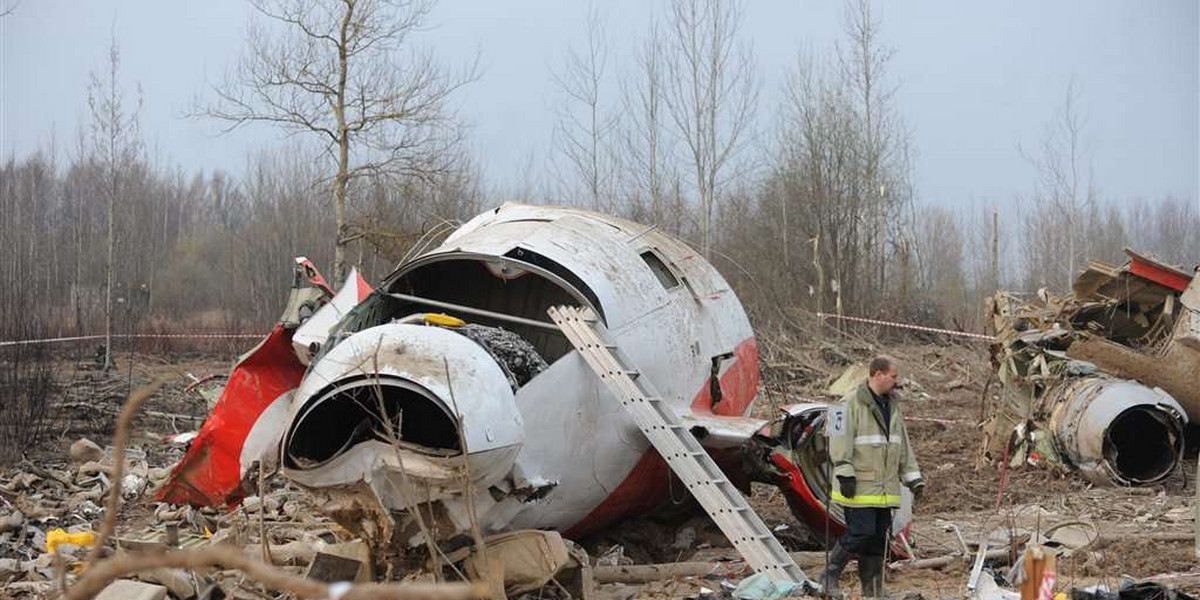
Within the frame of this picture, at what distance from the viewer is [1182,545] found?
9.24 m

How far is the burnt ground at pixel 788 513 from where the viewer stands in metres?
8.57

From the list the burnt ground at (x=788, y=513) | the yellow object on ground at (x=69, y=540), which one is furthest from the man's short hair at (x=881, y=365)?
the yellow object on ground at (x=69, y=540)

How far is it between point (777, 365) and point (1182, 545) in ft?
47.7

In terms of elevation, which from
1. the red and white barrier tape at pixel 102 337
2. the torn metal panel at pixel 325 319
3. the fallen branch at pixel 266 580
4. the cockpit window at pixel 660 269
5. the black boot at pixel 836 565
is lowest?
the black boot at pixel 836 565

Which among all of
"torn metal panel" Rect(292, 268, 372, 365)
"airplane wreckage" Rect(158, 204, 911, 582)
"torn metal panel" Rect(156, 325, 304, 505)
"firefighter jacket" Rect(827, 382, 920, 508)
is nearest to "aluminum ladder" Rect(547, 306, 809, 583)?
"airplane wreckage" Rect(158, 204, 911, 582)

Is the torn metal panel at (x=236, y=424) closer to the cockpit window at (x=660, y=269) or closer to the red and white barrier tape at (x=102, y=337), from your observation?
the cockpit window at (x=660, y=269)

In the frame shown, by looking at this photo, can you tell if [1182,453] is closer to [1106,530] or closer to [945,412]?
[1106,530]

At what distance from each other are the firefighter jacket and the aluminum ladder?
26.5 inches

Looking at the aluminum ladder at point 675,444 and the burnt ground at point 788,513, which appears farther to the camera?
the burnt ground at point 788,513

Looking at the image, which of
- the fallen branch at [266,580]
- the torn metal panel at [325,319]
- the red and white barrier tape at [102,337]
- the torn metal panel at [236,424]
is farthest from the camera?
the red and white barrier tape at [102,337]

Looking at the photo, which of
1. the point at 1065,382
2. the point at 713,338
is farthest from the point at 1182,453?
the point at 713,338

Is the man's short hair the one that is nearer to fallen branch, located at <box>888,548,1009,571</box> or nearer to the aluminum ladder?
the aluminum ladder

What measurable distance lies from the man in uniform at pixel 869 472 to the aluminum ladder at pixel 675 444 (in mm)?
501

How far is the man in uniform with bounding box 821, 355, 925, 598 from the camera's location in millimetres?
7859
